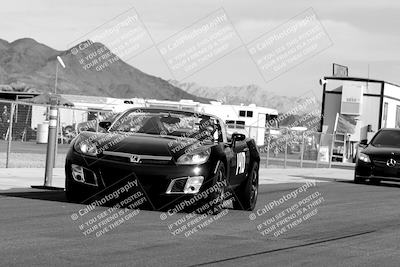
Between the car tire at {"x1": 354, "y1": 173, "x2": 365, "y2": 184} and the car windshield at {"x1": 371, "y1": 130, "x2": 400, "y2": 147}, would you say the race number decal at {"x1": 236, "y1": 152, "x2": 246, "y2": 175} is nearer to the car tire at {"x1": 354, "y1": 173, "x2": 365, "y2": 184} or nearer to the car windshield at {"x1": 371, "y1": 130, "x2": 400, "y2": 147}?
the car tire at {"x1": 354, "y1": 173, "x2": 365, "y2": 184}

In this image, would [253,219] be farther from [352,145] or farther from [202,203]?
[352,145]

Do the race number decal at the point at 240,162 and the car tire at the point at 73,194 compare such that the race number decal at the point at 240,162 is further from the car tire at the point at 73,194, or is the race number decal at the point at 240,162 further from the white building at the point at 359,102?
the white building at the point at 359,102

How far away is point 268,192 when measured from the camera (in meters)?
16.8

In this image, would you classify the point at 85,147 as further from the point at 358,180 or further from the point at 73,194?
the point at 358,180

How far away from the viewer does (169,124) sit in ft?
39.3

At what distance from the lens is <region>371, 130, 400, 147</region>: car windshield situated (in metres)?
23.2

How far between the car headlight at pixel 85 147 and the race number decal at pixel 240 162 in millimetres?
2091

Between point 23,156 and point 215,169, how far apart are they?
16400mm

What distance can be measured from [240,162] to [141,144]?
5.88 ft

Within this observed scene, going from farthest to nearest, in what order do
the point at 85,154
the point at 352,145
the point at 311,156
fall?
the point at 352,145, the point at 311,156, the point at 85,154

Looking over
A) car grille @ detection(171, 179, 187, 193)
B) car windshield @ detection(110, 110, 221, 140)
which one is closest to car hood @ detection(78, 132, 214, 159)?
car grille @ detection(171, 179, 187, 193)

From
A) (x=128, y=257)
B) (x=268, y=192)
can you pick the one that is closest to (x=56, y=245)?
(x=128, y=257)

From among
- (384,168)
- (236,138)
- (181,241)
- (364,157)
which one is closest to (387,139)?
(364,157)

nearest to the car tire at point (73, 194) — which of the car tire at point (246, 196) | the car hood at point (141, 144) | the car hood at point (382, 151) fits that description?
the car hood at point (141, 144)
